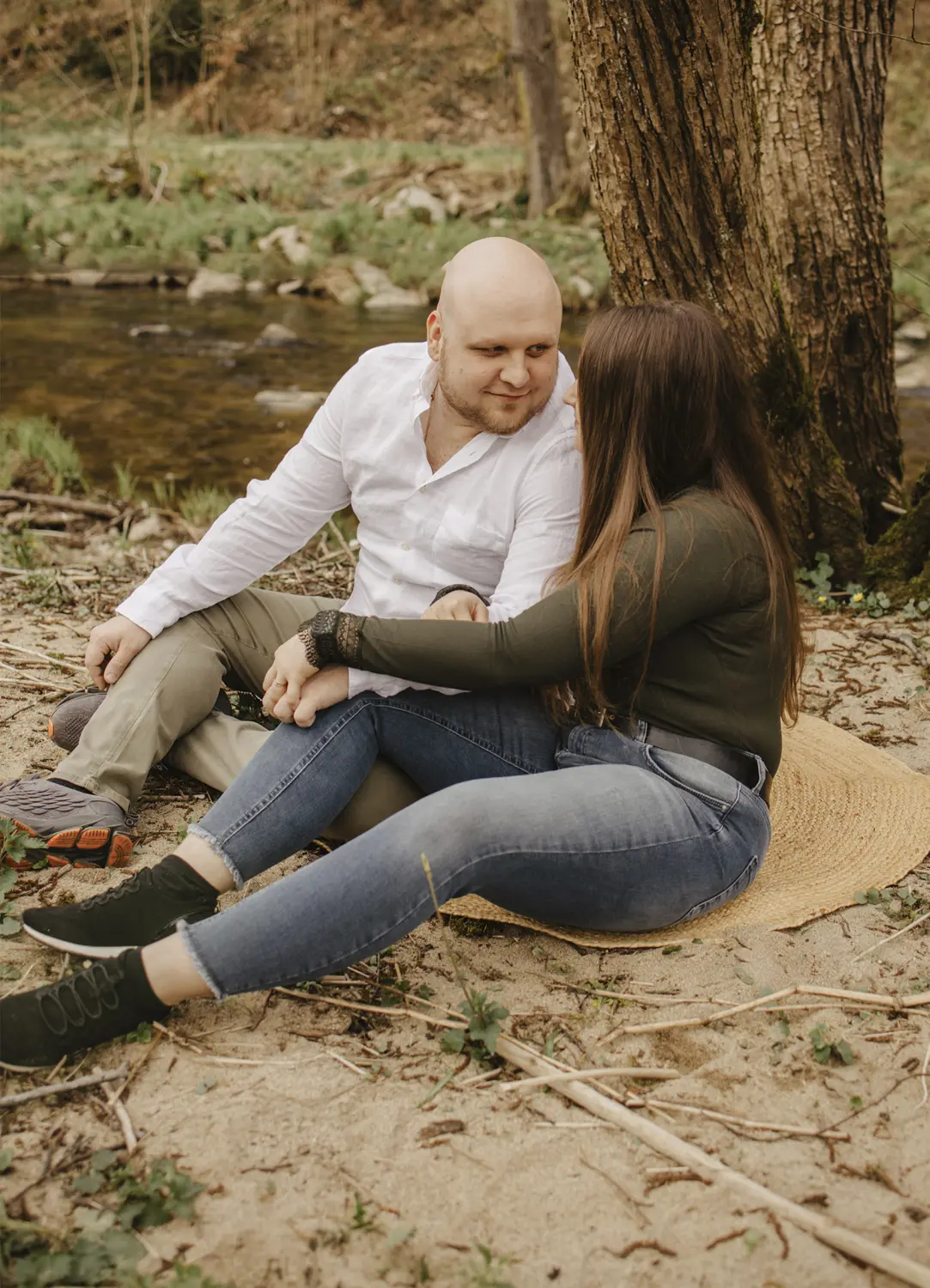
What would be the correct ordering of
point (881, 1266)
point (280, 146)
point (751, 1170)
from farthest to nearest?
point (280, 146), point (751, 1170), point (881, 1266)

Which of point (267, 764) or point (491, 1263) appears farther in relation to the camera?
point (267, 764)

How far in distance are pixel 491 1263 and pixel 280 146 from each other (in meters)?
26.5

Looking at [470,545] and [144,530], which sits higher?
[470,545]

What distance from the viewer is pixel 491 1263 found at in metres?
1.80

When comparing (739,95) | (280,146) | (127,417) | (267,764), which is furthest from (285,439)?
(280,146)

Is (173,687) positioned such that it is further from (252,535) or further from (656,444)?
(656,444)

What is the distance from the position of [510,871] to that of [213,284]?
44.1ft

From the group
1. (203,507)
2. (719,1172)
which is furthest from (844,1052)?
(203,507)

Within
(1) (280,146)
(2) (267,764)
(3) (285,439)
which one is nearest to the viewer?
(2) (267,764)

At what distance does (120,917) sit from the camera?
2.45 meters

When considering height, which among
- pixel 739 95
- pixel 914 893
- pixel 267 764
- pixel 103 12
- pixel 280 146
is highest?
pixel 103 12

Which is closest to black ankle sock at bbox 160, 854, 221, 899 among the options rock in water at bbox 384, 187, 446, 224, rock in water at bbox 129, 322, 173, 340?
rock in water at bbox 129, 322, 173, 340

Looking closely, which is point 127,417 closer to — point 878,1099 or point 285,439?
point 285,439

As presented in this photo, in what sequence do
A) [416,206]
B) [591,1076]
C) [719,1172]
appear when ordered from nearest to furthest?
[719,1172], [591,1076], [416,206]
